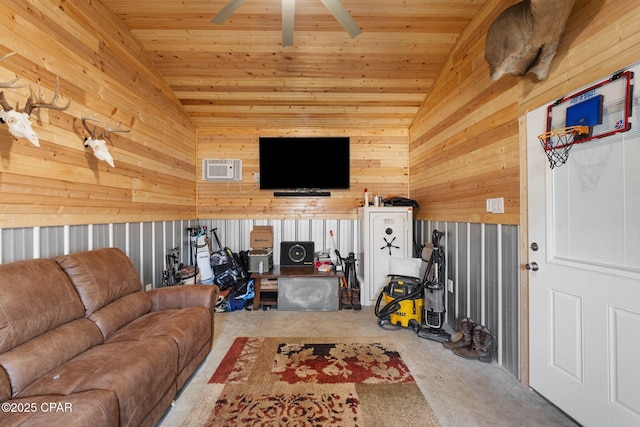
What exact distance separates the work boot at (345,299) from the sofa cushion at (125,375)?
245 centimetres

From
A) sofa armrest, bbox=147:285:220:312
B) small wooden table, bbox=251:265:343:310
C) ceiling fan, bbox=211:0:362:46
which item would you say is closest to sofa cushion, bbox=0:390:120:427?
sofa armrest, bbox=147:285:220:312

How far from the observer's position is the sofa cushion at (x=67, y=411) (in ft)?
3.51

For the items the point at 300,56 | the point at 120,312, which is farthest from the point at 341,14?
the point at 120,312

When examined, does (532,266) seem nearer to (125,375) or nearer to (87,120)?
(125,375)

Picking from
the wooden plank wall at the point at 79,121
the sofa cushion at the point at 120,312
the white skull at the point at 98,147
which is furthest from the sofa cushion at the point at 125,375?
the white skull at the point at 98,147

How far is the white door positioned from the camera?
58.4 inches

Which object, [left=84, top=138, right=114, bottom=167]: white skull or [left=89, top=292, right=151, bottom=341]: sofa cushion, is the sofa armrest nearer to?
[left=89, top=292, right=151, bottom=341]: sofa cushion

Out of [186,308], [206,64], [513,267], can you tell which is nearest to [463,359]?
[513,267]

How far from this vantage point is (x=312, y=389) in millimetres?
2111

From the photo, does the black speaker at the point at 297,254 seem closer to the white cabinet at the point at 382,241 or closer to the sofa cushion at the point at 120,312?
the white cabinet at the point at 382,241

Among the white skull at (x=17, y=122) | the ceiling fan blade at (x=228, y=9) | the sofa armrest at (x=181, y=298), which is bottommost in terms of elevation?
the sofa armrest at (x=181, y=298)

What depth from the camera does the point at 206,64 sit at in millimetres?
3453

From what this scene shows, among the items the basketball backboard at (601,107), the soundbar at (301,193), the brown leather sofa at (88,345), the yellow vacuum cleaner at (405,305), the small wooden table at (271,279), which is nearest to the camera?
the brown leather sofa at (88,345)

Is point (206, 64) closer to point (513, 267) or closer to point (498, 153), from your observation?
point (498, 153)
